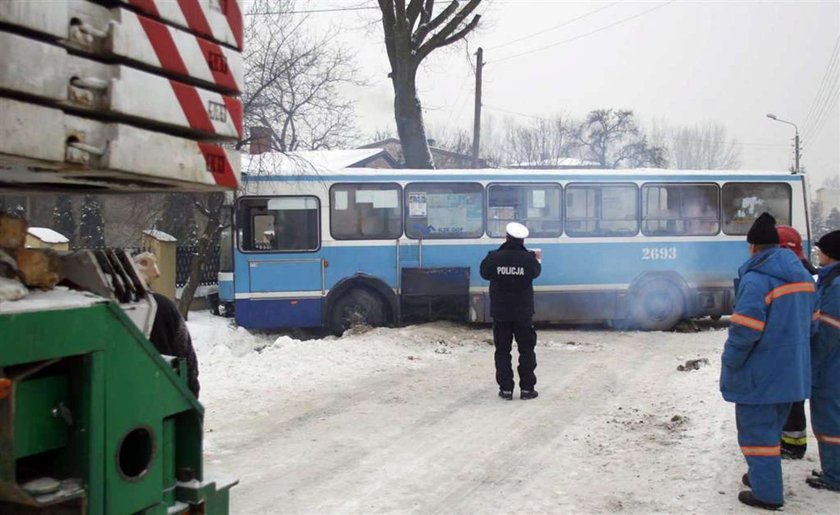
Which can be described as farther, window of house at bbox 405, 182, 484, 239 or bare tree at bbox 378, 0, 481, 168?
bare tree at bbox 378, 0, 481, 168

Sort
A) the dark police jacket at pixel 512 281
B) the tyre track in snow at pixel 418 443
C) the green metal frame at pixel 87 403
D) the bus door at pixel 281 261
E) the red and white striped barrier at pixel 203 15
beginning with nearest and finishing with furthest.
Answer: the green metal frame at pixel 87 403 < the red and white striped barrier at pixel 203 15 < the tyre track in snow at pixel 418 443 < the dark police jacket at pixel 512 281 < the bus door at pixel 281 261

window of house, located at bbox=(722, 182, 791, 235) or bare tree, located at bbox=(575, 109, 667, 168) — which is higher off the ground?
bare tree, located at bbox=(575, 109, 667, 168)

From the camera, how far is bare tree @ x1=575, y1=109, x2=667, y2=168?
4809 cm

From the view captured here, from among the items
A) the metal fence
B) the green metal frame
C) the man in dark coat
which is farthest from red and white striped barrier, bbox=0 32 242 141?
the metal fence

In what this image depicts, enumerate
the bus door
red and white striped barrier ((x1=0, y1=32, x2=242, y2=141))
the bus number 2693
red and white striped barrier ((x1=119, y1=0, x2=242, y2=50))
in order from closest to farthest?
red and white striped barrier ((x1=0, y1=32, x2=242, y2=141)) → red and white striped barrier ((x1=119, y1=0, x2=242, y2=50)) → the bus door → the bus number 2693

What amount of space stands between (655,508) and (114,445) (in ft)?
12.0

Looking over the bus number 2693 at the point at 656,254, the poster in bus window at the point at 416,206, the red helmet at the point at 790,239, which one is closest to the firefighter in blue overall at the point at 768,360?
the red helmet at the point at 790,239

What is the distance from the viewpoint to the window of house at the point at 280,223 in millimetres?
13109

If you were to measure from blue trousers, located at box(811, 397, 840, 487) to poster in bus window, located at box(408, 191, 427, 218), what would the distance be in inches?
359

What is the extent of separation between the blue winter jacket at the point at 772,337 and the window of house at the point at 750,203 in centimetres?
1003

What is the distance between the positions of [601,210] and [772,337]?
9397 mm

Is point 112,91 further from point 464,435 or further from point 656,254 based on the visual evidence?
point 656,254

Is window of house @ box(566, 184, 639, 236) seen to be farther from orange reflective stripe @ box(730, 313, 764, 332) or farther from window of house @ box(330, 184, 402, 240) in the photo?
orange reflective stripe @ box(730, 313, 764, 332)

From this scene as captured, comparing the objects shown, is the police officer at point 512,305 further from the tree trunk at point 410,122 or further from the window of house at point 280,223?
the tree trunk at point 410,122
